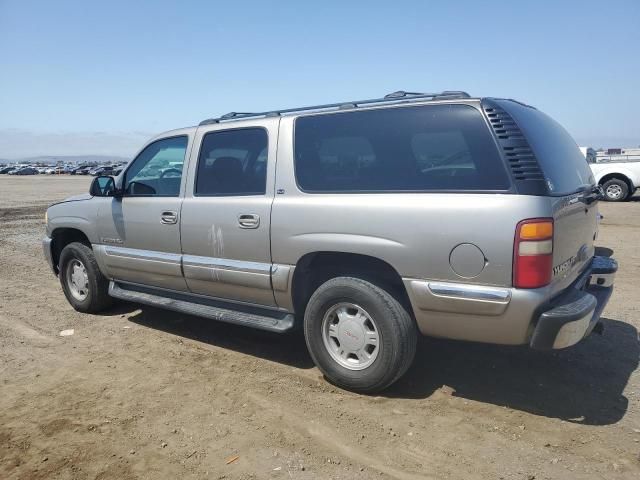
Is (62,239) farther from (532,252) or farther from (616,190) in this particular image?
(616,190)

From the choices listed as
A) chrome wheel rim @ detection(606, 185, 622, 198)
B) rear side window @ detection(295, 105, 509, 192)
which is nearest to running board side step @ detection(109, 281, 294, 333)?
rear side window @ detection(295, 105, 509, 192)

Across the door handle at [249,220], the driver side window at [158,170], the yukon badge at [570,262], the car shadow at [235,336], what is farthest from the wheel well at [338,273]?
the driver side window at [158,170]

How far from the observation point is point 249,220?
158 inches

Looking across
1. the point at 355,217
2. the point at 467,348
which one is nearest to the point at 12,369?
the point at 355,217

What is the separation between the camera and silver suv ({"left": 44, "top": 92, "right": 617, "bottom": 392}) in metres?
3.01

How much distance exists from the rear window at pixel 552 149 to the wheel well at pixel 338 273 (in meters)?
1.14

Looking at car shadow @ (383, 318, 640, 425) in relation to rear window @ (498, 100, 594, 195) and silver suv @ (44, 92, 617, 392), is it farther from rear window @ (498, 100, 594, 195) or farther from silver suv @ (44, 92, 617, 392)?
rear window @ (498, 100, 594, 195)

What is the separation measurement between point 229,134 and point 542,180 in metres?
2.59

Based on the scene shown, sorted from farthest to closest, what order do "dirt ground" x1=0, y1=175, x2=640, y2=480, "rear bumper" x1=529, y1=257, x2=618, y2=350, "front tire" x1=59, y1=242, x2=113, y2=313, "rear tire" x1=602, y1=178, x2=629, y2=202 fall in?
"rear tire" x1=602, y1=178, x2=629, y2=202 → "front tire" x1=59, y1=242, x2=113, y2=313 → "rear bumper" x1=529, y1=257, x2=618, y2=350 → "dirt ground" x1=0, y1=175, x2=640, y2=480

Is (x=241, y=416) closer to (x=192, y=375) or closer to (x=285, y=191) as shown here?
(x=192, y=375)

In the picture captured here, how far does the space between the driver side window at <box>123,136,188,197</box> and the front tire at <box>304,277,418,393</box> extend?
6.11 feet

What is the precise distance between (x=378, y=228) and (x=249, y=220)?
114cm

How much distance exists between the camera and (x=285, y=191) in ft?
12.8

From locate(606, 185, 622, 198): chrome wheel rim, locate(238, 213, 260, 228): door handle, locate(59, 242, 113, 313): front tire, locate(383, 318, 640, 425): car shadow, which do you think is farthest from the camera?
locate(606, 185, 622, 198): chrome wheel rim
